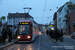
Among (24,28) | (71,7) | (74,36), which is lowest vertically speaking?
(74,36)

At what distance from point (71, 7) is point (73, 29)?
11.1m

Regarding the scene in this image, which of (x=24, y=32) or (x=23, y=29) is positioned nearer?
(x=24, y=32)

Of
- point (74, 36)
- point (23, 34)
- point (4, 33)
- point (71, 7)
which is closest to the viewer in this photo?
point (4, 33)

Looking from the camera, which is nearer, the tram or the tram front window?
the tram

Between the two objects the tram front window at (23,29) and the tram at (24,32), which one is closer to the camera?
the tram at (24,32)

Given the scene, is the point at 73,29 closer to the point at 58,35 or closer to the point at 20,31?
the point at 58,35

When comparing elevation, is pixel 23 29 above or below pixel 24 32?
above

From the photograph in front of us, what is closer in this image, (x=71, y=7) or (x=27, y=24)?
(x=27, y=24)

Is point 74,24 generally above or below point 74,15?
below

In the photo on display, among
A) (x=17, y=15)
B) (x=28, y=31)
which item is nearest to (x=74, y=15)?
(x=28, y=31)

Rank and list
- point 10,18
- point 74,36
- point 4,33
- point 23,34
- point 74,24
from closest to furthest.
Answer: point 4,33 → point 23,34 → point 74,36 → point 74,24 → point 10,18

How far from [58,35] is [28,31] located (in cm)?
481

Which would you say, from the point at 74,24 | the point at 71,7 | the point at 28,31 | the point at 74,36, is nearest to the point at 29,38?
the point at 28,31

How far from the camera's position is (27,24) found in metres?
19.0
